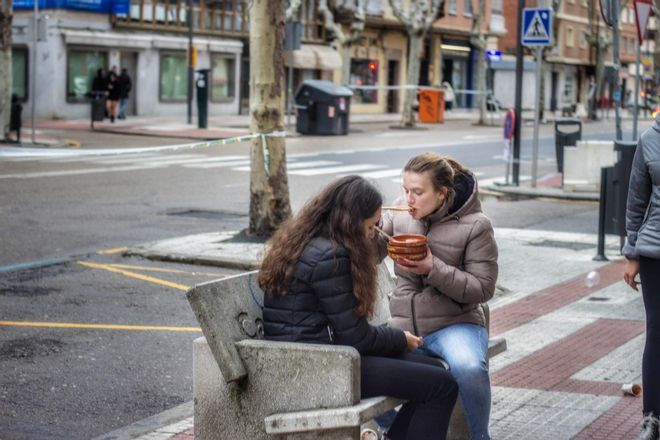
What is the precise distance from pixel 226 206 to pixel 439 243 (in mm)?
12226

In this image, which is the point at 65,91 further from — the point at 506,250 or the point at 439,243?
the point at 439,243

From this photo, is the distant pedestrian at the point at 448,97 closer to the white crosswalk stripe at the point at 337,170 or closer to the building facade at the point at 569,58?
the building facade at the point at 569,58

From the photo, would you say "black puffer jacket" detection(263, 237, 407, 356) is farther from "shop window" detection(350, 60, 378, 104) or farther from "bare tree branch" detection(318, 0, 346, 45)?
"shop window" detection(350, 60, 378, 104)

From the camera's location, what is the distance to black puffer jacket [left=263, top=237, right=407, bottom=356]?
4688mm

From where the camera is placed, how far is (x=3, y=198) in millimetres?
17172

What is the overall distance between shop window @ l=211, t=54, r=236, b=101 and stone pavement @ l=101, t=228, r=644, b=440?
3510 centimetres

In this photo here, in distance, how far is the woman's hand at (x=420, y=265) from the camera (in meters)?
4.99

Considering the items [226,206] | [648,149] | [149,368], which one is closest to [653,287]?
[648,149]

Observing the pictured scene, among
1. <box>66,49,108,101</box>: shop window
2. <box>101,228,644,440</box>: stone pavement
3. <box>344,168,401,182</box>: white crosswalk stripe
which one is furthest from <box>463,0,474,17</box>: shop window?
<box>101,228,644,440</box>: stone pavement

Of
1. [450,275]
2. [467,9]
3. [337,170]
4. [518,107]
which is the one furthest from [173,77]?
[450,275]

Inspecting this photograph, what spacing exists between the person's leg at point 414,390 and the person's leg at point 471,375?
0.41ft

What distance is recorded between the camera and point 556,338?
8477mm

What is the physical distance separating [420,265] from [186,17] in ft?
141

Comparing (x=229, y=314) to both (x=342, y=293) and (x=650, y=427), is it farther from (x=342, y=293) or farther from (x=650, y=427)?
(x=650, y=427)
